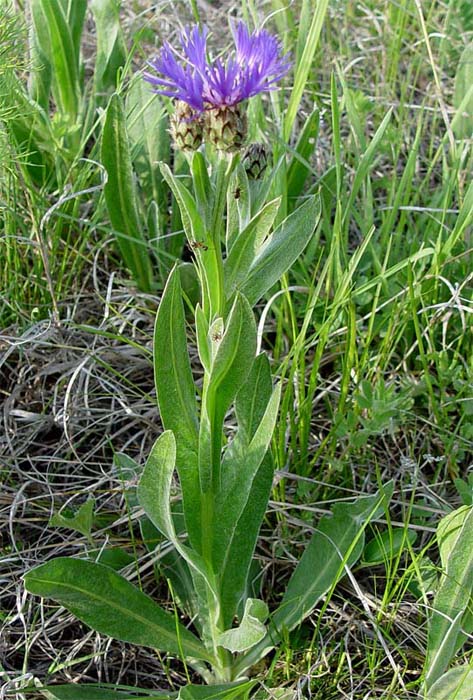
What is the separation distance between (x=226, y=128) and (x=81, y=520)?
73cm

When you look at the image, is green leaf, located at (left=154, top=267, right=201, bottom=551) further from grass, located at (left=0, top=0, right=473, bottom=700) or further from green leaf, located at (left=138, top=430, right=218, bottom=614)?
grass, located at (left=0, top=0, right=473, bottom=700)

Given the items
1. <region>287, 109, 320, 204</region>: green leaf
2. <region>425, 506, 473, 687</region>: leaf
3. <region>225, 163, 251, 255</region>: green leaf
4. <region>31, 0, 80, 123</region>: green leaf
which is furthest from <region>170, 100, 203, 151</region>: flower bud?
<region>31, 0, 80, 123</region>: green leaf

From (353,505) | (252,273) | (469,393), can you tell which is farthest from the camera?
(469,393)

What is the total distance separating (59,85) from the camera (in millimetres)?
2145

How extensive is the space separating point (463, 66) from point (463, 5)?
0.31 metres

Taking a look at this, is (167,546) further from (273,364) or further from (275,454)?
(273,364)

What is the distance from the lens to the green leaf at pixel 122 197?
6.00 ft

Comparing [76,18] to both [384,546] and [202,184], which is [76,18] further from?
[384,546]

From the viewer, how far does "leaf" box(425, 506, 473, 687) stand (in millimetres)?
1279

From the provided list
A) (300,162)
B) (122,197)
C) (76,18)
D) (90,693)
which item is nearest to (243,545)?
(90,693)

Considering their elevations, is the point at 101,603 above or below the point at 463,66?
below

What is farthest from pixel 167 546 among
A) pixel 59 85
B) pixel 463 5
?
pixel 463 5

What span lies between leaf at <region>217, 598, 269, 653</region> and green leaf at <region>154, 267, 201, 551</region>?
0.15m

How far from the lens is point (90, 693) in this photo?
4.41ft
